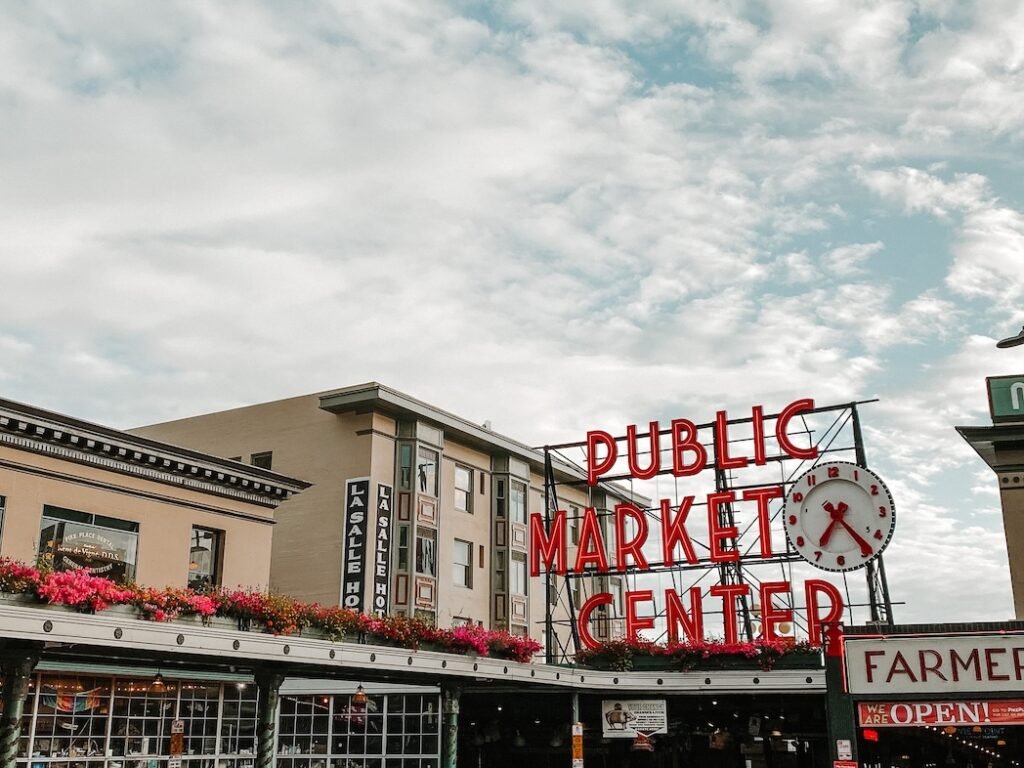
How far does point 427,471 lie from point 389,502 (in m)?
3.33

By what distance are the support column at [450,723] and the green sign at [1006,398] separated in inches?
673

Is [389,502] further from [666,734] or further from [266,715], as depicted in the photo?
[266,715]

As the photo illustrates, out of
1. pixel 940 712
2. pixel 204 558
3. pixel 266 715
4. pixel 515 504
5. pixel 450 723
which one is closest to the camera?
pixel 940 712

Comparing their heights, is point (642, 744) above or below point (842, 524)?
below

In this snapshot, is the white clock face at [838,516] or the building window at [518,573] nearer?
the white clock face at [838,516]

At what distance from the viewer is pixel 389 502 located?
4303 centimetres

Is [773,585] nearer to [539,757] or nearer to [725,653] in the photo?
[725,653]

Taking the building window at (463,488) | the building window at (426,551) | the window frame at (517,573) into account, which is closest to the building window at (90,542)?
the building window at (426,551)

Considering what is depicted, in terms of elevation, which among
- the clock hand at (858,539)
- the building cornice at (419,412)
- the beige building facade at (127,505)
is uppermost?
the building cornice at (419,412)

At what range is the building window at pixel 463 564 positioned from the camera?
157 feet


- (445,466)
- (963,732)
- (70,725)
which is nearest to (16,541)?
(70,725)

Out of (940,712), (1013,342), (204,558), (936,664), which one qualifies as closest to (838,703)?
(940,712)

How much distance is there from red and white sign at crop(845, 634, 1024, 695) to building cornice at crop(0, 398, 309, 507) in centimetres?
2040

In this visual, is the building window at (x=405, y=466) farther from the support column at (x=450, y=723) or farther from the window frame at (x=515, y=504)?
the support column at (x=450, y=723)
